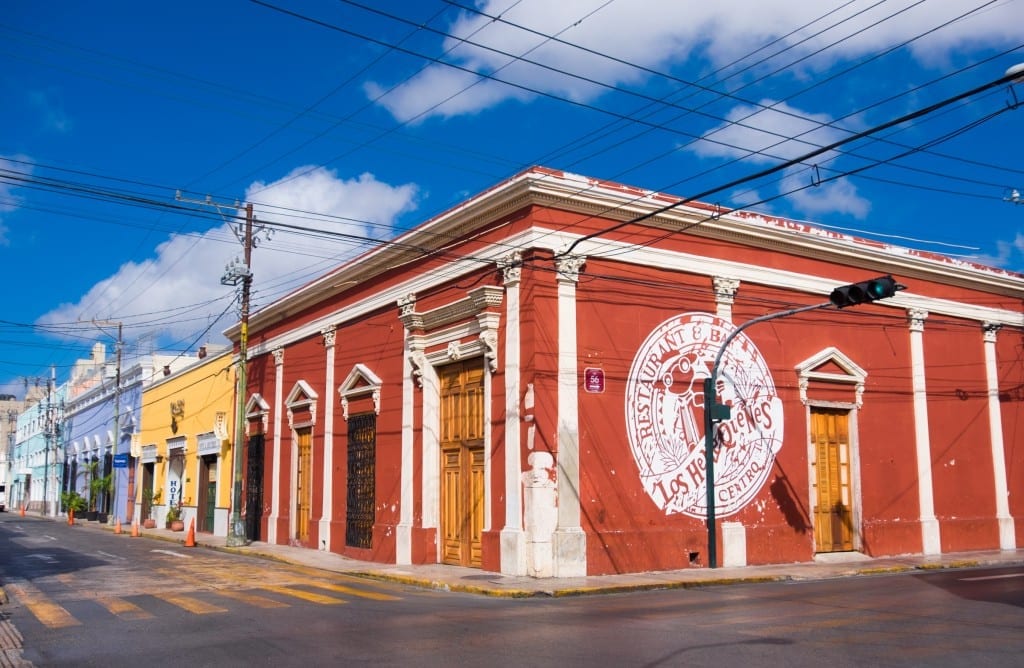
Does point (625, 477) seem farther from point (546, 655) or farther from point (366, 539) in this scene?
point (546, 655)

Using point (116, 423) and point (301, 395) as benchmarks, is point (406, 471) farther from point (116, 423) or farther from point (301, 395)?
point (116, 423)

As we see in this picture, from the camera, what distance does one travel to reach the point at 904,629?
35.0 feet

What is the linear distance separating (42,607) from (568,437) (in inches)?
351

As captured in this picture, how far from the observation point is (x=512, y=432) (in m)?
17.5

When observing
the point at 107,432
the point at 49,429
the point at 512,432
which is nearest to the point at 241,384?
the point at 512,432

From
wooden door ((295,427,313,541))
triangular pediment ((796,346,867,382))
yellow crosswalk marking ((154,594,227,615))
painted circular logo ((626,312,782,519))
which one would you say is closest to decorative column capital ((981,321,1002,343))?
triangular pediment ((796,346,867,382))

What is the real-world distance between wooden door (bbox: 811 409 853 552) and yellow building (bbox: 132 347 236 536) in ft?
64.2

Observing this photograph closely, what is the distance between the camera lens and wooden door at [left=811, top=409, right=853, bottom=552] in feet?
69.3

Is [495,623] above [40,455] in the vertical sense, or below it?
below

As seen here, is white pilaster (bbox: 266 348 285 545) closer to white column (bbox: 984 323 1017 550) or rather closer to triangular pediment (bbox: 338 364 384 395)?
triangular pediment (bbox: 338 364 384 395)

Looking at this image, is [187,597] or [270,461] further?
[270,461]

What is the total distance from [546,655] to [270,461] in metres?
21.2

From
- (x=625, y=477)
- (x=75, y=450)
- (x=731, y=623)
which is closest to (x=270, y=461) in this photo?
(x=625, y=477)

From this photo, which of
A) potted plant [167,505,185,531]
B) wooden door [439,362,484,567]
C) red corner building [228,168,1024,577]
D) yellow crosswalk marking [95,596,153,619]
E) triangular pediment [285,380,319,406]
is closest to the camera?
yellow crosswalk marking [95,596,153,619]
